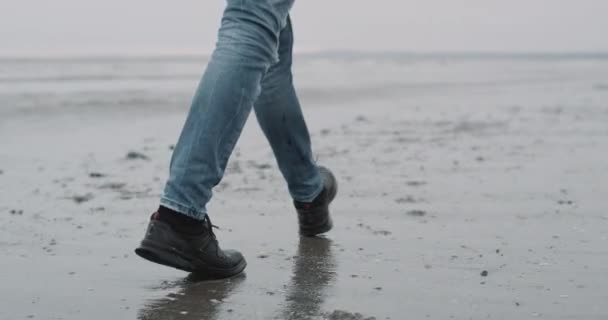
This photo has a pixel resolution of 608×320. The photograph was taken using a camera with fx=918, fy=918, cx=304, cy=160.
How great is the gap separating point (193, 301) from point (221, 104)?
0.47 m

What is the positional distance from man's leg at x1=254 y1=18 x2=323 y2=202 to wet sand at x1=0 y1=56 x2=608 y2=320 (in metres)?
0.19

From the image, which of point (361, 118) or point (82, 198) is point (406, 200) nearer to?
point (82, 198)

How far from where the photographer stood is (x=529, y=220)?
3.11 metres

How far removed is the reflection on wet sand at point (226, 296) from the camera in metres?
2.05

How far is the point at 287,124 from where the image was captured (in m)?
2.72

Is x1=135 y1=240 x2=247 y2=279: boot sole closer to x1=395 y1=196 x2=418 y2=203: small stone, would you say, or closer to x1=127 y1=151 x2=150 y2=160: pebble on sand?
x1=395 y1=196 x2=418 y2=203: small stone

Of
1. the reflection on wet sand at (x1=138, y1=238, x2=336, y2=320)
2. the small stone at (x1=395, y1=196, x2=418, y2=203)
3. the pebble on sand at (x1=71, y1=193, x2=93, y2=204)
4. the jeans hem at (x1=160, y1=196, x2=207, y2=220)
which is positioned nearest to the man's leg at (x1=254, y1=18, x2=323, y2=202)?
the reflection on wet sand at (x1=138, y1=238, x2=336, y2=320)

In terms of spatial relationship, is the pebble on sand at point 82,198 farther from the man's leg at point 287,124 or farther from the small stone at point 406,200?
the small stone at point 406,200

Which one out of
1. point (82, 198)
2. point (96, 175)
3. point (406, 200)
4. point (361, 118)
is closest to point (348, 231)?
point (406, 200)

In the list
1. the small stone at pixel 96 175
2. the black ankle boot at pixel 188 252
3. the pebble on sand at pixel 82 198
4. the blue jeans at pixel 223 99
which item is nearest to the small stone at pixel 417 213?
the black ankle boot at pixel 188 252

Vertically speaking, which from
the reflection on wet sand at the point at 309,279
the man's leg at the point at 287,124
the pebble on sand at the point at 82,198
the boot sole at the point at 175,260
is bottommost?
the pebble on sand at the point at 82,198

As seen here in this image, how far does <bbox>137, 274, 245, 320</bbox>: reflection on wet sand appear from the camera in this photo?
80.2 inches

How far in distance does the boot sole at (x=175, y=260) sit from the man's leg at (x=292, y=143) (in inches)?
19.3

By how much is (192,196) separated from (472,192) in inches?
68.9
